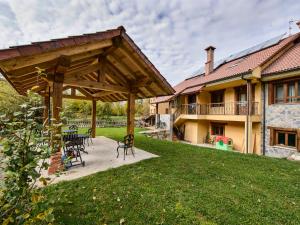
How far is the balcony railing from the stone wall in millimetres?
915

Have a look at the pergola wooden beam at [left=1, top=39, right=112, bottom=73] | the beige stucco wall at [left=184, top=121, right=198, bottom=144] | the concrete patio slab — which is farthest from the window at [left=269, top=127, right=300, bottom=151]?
the pergola wooden beam at [left=1, top=39, right=112, bottom=73]

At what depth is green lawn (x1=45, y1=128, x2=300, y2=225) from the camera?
3080mm

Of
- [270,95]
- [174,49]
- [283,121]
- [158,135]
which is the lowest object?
[158,135]

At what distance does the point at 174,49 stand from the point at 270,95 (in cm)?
1191

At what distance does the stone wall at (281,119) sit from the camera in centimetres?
899

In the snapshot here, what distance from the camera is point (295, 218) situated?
3131mm

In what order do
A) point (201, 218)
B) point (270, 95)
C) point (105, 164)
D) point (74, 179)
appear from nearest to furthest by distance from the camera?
point (201, 218), point (74, 179), point (105, 164), point (270, 95)

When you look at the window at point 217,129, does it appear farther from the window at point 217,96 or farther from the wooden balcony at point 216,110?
the window at point 217,96

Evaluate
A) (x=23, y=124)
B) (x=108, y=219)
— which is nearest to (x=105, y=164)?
(x=108, y=219)

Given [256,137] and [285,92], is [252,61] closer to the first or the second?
[285,92]

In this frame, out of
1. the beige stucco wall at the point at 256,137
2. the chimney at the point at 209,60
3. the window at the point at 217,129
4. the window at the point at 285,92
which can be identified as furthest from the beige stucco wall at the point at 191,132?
the window at the point at 285,92

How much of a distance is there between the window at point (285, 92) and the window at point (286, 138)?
5.90 ft

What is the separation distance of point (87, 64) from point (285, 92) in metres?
10.5

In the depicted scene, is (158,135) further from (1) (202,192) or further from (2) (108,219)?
(2) (108,219)
